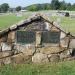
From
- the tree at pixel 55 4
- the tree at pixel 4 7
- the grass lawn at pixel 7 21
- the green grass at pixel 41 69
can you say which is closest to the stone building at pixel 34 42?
the green grass at pixel 41 69

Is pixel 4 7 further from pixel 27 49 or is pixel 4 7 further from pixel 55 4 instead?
pixel 27 49

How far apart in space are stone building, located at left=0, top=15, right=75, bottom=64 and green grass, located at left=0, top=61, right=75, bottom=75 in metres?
0.68

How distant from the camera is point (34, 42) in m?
12.2

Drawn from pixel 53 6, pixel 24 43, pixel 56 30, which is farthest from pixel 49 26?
pixel 53 6

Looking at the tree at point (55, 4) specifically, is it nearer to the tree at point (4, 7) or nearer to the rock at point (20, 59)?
the tree at point (4, 7)

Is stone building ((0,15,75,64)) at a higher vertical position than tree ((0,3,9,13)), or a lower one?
higher

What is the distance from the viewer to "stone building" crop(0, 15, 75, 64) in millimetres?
12094

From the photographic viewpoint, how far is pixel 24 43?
1218cm

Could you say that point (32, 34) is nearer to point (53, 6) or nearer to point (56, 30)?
point (56, 30)

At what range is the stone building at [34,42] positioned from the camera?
1209 centimetres

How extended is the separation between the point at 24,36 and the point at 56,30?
3.69 ft

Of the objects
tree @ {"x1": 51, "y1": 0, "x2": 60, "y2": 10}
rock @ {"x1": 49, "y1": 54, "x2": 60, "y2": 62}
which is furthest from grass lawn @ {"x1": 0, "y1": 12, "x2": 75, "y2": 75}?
tree @ {"x1": 51, "y1": 0, "x2": 60, "y2": 10}

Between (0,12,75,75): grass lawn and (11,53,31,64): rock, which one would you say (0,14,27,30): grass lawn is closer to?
(11,53,31,64): rock

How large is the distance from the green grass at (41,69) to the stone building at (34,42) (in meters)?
0.68
